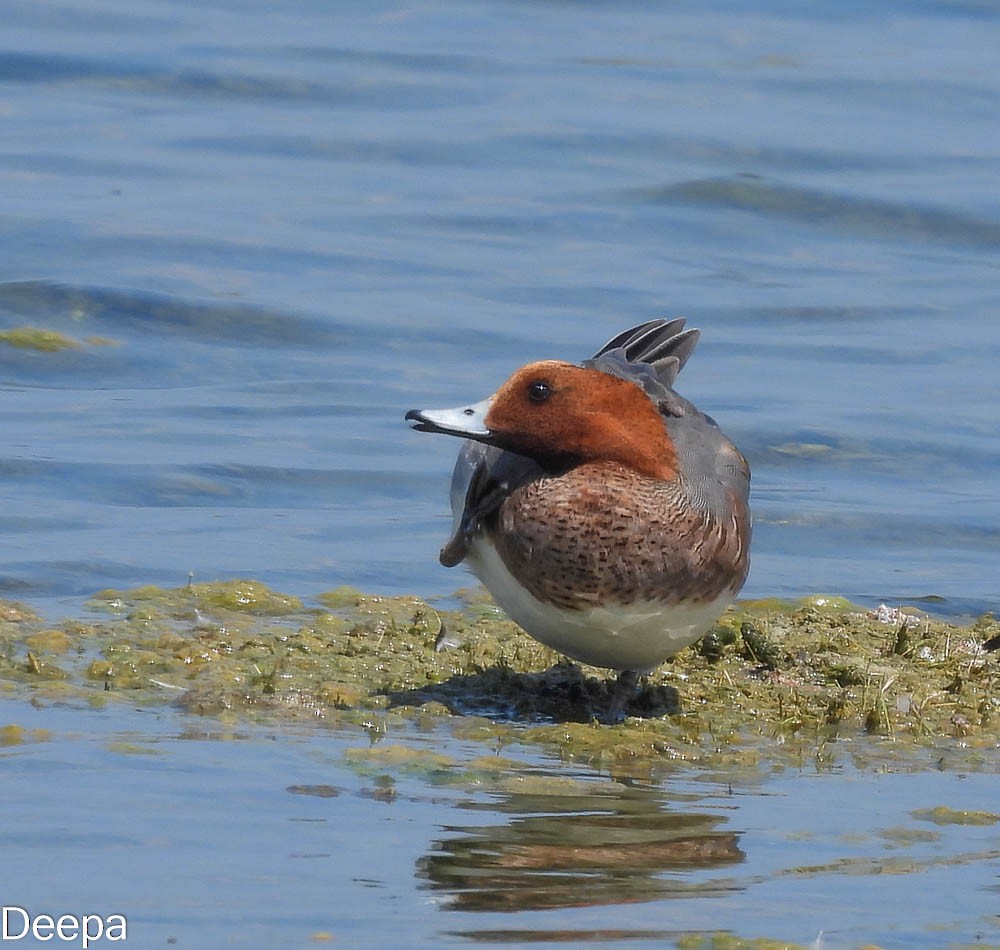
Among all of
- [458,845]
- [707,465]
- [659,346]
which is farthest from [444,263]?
[458,845]

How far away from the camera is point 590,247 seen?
1254 centimetres

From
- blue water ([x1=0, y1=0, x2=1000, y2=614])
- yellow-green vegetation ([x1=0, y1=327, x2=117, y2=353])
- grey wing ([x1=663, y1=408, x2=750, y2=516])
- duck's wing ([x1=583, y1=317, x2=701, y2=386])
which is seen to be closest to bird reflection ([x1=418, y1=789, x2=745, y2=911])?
grey wing ([x1=663, y1=408, x2=750, y2=516])

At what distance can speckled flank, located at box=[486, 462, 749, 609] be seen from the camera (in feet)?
16.3

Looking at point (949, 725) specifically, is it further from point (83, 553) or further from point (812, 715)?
point (83, 553)

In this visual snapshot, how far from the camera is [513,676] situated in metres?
5.61

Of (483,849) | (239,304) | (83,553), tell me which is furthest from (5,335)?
(483,849)

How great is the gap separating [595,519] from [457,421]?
0.43 meters

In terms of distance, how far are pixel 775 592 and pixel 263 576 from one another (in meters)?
1.84

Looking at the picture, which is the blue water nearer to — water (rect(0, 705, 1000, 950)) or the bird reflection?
water (rect(0, 705, 1000, 950))

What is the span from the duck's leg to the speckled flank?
1.14 ft

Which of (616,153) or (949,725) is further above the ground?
(616,153)

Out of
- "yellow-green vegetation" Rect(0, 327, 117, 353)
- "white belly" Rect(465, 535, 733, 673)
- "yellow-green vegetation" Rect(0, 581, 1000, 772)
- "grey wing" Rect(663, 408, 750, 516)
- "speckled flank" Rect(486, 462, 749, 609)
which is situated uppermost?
"grey wing" Rect(663, 408, 750, 516)

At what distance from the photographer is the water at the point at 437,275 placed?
24.9 feet

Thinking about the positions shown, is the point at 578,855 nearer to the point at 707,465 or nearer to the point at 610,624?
the point at 610,624
